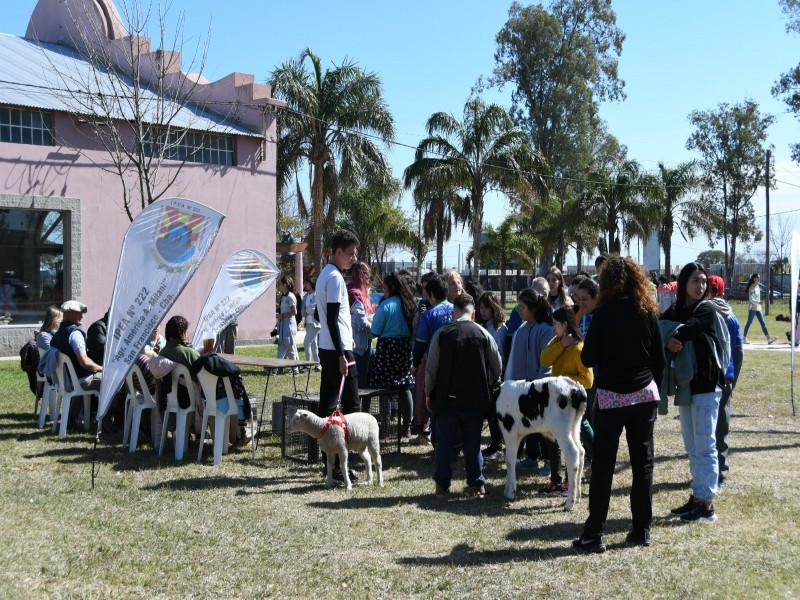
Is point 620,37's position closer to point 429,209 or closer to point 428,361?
point 429,209

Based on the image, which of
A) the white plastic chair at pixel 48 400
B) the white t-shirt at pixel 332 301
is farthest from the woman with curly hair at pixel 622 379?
the white plastic chair at pixel 48 400

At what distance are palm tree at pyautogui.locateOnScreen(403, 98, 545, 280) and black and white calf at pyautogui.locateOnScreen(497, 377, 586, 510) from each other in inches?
926

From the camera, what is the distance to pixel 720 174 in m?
50.8

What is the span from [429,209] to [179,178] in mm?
14221

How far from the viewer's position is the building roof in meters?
18.4

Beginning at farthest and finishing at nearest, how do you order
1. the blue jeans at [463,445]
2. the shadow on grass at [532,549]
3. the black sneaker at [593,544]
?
the blue jeans at [463,445] → the black sneaker at [593,544] → the shadow on grass at [532,549]

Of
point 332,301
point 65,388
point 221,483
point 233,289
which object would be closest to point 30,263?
point 65,388

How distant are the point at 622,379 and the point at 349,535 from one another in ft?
7.25

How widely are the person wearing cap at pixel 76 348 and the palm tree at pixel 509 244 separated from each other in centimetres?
3557

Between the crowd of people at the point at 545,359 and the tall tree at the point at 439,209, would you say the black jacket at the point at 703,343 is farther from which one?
the tall tree at the point at 439,209

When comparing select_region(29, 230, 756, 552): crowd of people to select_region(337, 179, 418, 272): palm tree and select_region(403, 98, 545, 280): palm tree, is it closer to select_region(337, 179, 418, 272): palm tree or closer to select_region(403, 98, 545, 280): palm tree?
select_region(403, 98, 545, 280): palm tree

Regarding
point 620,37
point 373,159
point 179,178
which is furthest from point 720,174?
point 179,178

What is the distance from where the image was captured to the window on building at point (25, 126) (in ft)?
59.5

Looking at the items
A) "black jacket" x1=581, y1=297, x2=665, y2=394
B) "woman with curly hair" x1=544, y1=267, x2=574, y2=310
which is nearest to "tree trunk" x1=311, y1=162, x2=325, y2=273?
"woman with curly hair" x1=544, y1=267, x2=574, y2=310
